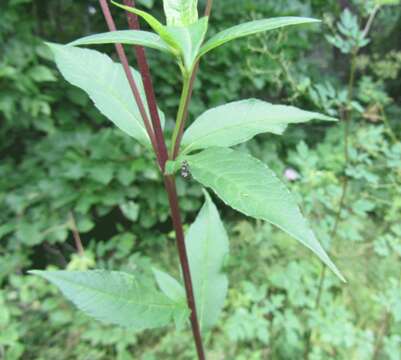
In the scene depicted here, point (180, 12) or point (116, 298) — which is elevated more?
point (180, 12)

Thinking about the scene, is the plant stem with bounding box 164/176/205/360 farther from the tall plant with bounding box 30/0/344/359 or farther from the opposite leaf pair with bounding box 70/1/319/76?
the opposite leaf pair with bounding box 70/1/319/76

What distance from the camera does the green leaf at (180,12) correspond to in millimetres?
370

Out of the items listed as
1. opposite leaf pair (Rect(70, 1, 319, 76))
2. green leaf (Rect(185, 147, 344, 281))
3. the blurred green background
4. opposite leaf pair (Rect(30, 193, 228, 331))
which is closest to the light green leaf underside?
opposite leaf pair (Rect(70, 1, 319, 76))

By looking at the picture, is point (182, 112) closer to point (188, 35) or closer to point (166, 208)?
point (188, 35)

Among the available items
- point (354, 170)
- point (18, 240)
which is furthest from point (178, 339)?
point (354, 170)

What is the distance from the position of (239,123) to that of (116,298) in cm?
27

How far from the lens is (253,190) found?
335mm

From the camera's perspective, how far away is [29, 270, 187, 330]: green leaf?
1.52ft

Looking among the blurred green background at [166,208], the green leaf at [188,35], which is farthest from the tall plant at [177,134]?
the blurred green background at [166,208]

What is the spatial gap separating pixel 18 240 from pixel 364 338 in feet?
4.40

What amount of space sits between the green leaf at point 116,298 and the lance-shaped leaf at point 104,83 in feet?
0.62

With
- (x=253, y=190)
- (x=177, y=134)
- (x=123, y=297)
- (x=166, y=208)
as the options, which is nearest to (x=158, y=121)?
(x=177, y=134)

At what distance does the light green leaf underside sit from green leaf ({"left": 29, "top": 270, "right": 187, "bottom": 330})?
0.28 metres

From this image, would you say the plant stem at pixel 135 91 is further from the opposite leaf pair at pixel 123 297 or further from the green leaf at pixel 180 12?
the opposite leaf pair at pixel 123 297
